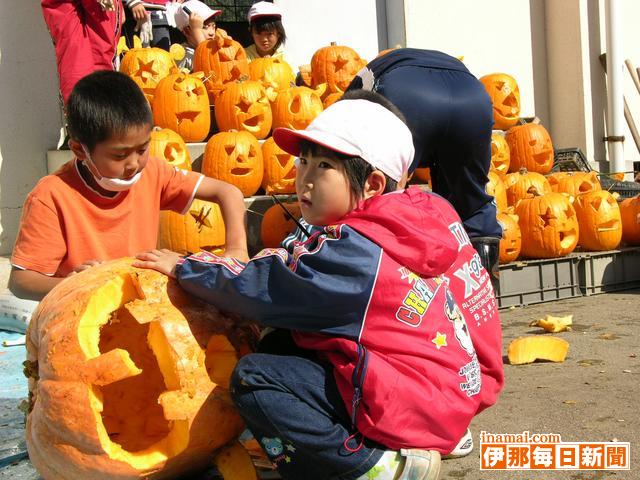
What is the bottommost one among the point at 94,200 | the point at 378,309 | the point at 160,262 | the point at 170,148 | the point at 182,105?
the point at 378,309

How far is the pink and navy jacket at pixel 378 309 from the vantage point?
1.88 meters

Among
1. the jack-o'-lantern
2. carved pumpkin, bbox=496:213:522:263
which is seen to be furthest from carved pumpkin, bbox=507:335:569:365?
the jack-o'-lantern

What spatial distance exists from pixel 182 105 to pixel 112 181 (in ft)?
10.7

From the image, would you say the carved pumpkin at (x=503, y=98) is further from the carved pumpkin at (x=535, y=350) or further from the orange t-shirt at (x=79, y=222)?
the orange t-shirt at (x=79, y=222)

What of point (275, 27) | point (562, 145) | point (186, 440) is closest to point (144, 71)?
point (275, 27)

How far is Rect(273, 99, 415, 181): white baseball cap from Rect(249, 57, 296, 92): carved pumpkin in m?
4.42

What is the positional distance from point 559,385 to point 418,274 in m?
1.56

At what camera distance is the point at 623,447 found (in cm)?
248

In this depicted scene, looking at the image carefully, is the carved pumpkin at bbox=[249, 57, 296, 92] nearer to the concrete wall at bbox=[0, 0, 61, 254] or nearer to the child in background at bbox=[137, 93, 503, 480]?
the concrete wall at bbox=[0, 0, 61, 254]

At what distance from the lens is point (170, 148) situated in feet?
17.2

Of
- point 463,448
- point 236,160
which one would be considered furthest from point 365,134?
point 236,160

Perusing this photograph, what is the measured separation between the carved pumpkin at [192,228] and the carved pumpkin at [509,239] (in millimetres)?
2029

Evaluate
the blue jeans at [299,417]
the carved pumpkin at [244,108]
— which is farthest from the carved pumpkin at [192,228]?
the blue jeans at [299,417]

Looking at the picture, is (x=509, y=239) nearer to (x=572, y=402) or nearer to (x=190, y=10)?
(x=572, y=402)
